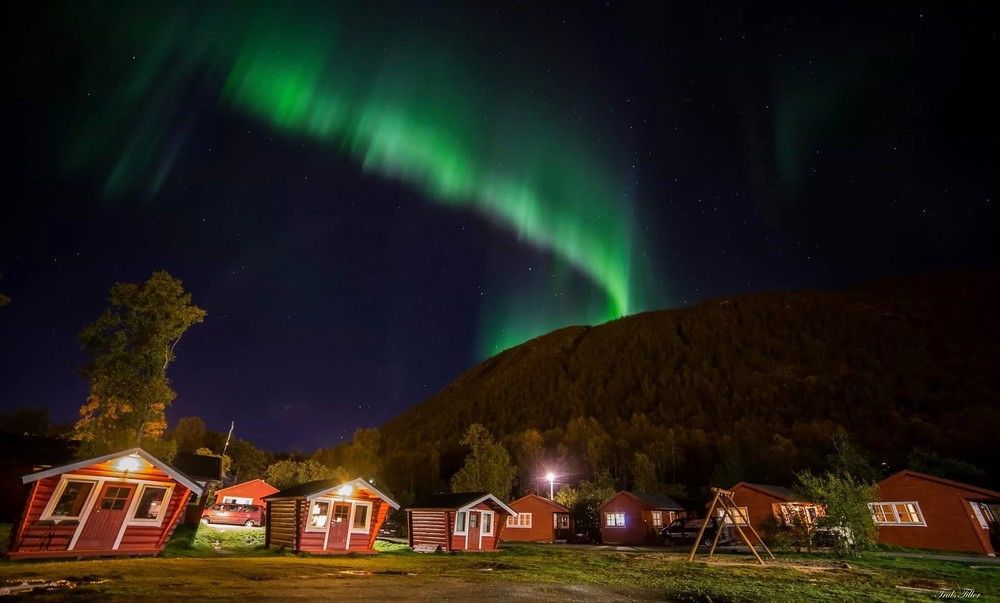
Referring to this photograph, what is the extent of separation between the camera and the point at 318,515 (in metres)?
26.4

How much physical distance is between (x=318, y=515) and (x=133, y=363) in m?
21.2

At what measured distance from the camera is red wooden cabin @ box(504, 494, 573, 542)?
56.7 metres

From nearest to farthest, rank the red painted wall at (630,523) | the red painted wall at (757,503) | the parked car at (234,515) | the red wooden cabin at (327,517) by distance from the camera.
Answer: the red wooden cabin at (327,517) < the parked car at (234,515) < the red painted wall at (757,503) < the red painted wall at (630,523)

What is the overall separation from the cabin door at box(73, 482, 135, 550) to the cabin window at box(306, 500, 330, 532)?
8370 mm

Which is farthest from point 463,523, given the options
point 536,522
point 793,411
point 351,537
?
point 793,411

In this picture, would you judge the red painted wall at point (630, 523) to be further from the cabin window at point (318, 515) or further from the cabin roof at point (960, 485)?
the cabin window at point (318, 515)

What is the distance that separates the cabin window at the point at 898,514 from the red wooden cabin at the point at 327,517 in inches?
1524

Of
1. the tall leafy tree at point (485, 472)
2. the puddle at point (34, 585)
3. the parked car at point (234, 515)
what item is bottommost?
the puddle at point (34, 585)

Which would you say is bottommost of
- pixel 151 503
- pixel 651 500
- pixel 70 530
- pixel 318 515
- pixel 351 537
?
pixel 70 530

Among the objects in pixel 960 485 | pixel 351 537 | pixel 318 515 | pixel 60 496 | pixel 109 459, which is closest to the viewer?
pixel 60 496

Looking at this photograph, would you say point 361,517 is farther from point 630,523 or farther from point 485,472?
point 485,472

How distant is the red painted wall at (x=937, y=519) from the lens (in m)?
35.1

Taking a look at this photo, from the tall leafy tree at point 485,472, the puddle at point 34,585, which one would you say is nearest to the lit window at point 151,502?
the puddle at point 34,585

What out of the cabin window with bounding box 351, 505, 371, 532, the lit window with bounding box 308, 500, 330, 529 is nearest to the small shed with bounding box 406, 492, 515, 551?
the cabin window with bounding box 351, 505, 371, 532
